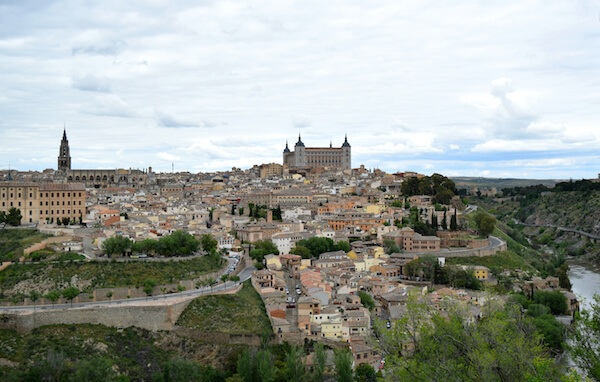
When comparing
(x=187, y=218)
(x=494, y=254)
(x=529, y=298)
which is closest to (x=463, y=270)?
(x=529, y=298)

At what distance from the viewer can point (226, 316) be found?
24.3 m

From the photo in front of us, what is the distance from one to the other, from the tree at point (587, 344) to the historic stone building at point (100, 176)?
61.0 meters

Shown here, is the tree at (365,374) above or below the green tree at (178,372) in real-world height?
below

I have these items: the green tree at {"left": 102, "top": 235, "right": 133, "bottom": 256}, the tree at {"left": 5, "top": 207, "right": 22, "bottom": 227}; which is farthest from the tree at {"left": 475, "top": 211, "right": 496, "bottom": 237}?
the tree at {"left": 5, "top": 207, "right": 22, "bottom": 227}

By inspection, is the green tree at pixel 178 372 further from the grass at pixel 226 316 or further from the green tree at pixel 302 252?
the green tree at pixel 302 252

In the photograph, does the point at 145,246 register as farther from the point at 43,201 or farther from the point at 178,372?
the point at 178,372

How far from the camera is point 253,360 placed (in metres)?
20.6

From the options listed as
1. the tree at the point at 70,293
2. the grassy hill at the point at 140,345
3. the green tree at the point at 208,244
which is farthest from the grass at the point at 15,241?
the green tree at the point at 208,244

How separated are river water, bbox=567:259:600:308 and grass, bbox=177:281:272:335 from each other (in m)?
18.7

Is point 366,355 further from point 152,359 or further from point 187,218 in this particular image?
point 187,218

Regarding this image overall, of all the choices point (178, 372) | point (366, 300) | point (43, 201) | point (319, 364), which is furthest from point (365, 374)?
point (43, 201)

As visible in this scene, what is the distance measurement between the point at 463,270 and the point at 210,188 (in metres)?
39.0

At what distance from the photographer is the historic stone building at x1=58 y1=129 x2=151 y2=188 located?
227 feet

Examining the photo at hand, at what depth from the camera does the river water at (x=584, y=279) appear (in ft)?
123
